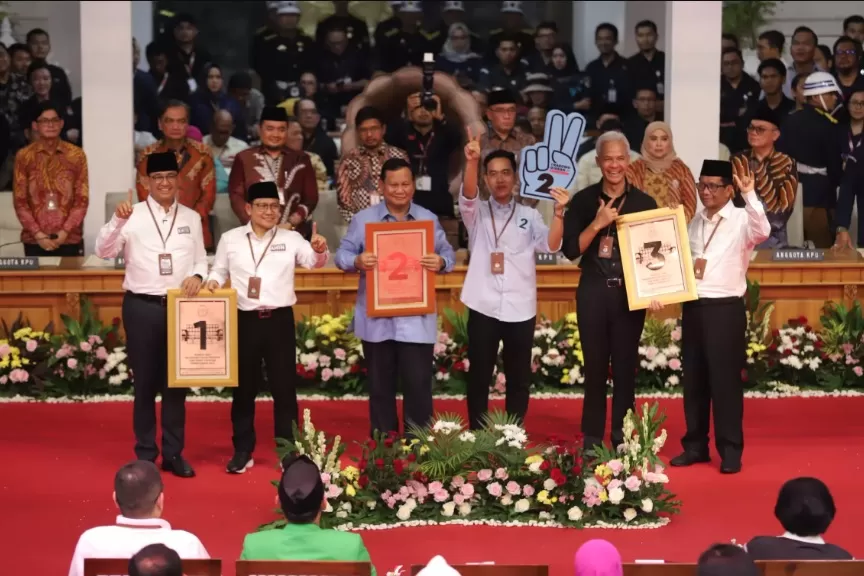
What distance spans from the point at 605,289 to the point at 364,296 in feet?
3.56

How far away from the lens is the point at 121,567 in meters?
3.95

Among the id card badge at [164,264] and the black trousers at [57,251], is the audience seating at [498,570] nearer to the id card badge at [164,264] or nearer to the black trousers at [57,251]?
the id card badge at [164,264]

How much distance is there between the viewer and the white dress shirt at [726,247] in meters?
6.79

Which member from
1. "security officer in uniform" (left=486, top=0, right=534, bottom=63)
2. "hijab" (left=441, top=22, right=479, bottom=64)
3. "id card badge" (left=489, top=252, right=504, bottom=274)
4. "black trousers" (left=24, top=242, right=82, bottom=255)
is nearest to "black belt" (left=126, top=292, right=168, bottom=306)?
"id card badge" (left=489, top=252, right=504, bottom=274)

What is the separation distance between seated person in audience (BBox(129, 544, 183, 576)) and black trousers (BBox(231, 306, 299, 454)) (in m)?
3.10

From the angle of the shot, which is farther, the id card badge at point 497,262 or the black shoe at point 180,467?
the id card badge at point 497,262


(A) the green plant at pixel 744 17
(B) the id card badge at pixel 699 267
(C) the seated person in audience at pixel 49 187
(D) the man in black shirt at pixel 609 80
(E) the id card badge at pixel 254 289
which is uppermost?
(A) the green plant at pixel 744 17

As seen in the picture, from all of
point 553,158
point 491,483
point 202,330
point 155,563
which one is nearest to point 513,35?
point 553,158

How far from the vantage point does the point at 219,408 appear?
27.6ft

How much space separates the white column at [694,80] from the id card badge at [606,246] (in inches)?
157

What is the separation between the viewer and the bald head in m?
10.7

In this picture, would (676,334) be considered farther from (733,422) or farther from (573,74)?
(573,74)

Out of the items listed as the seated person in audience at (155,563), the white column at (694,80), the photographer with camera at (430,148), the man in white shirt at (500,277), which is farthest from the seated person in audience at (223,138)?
the seated person in audience at (155,563)

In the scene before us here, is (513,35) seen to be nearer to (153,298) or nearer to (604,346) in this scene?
(604,346)
